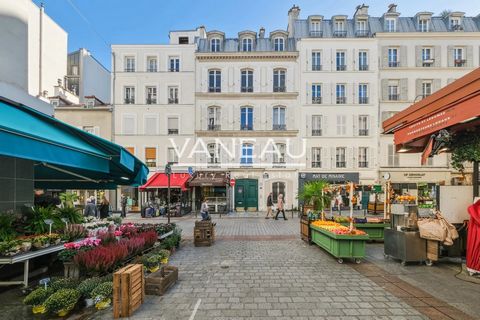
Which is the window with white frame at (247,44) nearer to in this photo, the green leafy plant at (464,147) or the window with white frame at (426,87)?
the window with white frame at (426,87)

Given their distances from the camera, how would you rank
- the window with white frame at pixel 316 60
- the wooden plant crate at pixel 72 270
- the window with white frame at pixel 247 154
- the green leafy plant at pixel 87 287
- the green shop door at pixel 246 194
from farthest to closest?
1. the window with white frame at pixel 316 60
2. the window with white frame at pixel 247 154
3. the green shop door at pixel 246 194
4. the wooden plant crate at pixel 72 270
5. the green leafy plant at pixel 87 287

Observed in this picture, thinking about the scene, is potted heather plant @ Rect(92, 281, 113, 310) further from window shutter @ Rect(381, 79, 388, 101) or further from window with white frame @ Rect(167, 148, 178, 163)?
window shutter @ Rect(381, 79, 388, 101)

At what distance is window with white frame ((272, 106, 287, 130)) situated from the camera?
2441 centimetres

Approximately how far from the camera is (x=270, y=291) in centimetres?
527

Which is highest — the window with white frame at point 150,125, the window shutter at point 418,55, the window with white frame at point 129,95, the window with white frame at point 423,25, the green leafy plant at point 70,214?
the window with white frame at point 423,25

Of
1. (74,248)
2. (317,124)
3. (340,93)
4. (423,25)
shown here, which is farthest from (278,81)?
(74,248)

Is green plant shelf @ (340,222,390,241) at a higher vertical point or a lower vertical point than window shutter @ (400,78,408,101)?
lower

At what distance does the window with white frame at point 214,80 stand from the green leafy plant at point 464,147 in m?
20.0

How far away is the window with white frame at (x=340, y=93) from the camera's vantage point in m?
24.7

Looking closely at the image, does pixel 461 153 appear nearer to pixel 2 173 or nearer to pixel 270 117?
pixel 2 173

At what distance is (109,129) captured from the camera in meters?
24.4

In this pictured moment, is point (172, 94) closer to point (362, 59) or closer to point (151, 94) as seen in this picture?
point (151, 94)

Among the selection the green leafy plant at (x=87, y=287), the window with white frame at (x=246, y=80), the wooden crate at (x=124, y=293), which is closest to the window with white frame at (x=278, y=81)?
the window with white frame at (x=246, y=80)

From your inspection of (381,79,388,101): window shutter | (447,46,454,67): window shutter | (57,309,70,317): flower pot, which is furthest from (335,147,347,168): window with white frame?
(57,309,70,317): flower pot
